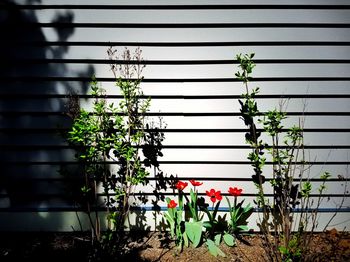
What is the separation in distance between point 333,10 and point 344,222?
8.77ft

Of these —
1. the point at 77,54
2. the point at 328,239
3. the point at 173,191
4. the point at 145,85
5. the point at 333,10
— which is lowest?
the point at 328,239

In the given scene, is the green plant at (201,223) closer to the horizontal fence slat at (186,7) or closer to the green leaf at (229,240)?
the green leaf at (229,240)

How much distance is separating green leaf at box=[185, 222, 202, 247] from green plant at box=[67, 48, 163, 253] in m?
0.73

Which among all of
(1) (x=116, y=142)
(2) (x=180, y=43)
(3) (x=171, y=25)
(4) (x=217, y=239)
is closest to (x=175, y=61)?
(2) (x=180, y=43)

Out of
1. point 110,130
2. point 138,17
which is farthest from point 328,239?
point 138,17

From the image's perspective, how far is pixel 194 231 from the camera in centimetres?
292

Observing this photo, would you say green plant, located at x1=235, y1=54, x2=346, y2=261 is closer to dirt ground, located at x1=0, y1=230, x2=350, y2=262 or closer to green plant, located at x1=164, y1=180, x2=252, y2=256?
dirt ground, located at x1=0, y1=230, x2=350, y2=262

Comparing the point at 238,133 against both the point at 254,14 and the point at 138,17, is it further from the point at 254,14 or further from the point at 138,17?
the point at 138,17

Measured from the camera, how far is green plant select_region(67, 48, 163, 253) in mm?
2701

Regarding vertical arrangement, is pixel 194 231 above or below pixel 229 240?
above

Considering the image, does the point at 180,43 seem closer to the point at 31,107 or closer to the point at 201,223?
the point at 31,107

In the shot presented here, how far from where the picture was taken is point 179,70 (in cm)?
312

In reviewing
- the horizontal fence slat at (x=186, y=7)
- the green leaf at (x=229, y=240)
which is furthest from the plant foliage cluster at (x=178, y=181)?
the horizontal fence slat at (x=186, y=7)

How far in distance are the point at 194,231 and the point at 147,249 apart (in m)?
0.64
